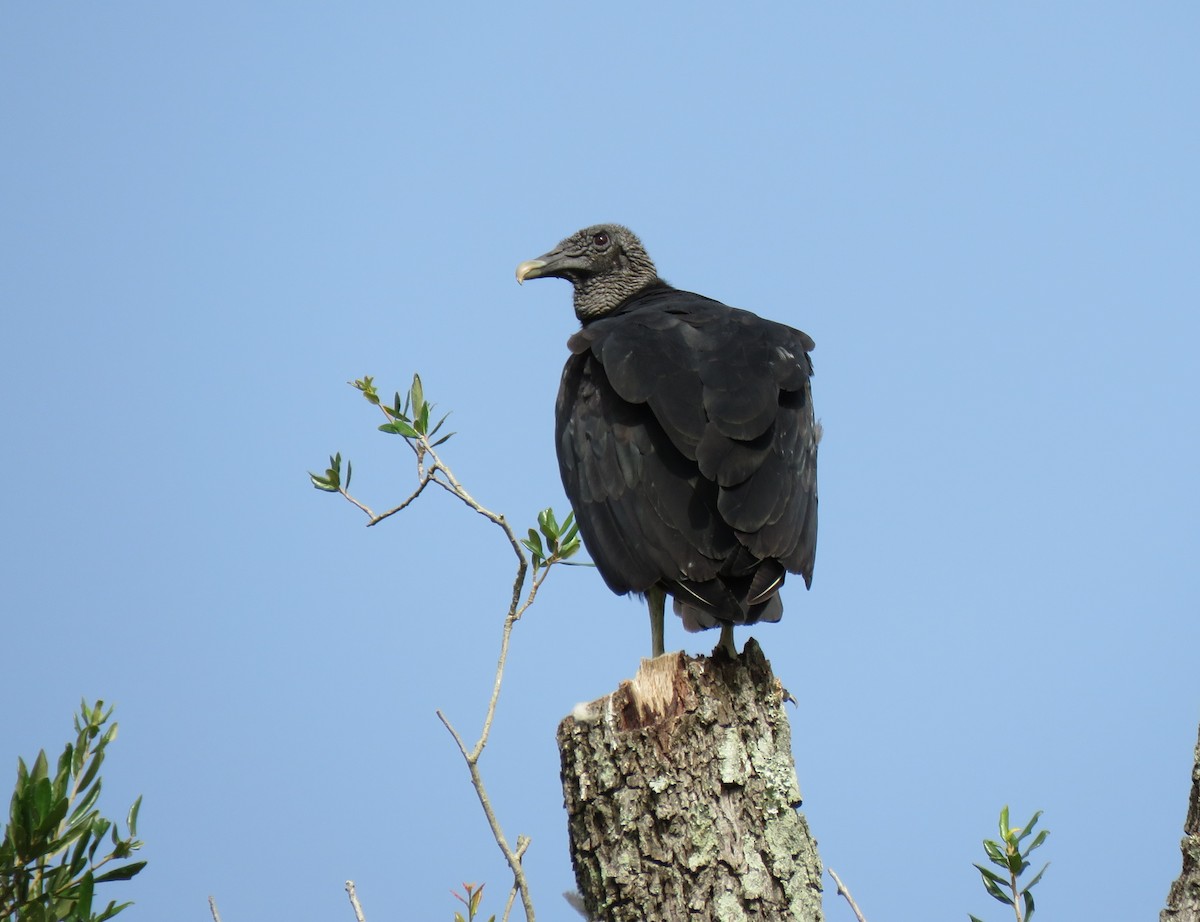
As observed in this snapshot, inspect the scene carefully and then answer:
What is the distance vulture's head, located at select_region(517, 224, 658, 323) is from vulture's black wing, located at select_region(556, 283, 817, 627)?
1.41 m

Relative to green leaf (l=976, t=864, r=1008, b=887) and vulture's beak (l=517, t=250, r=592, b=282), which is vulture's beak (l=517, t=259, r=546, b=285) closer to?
vulture's beak (l=517, t=250, r=592, b=282)

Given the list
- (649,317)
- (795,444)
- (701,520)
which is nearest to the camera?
(701,520)

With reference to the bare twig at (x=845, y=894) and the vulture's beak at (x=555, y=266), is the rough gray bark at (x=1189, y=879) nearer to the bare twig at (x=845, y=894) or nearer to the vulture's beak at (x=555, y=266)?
the bare twig at (x=845, y=894)

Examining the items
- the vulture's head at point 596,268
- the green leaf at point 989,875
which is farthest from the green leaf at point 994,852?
the vulture's head at point 596,268

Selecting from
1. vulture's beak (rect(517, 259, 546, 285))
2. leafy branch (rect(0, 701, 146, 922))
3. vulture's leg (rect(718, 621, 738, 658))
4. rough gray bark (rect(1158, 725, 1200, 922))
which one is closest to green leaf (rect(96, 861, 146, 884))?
leafy branch (rect(0, 701, 146, 922))

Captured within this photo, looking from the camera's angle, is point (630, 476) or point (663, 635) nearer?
point (630, 476)

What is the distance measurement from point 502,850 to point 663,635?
1.36 metres

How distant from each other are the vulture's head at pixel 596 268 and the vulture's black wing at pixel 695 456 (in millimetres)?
1411

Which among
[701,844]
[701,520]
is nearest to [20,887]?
[701,844]

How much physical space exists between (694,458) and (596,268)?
2246 millimetres

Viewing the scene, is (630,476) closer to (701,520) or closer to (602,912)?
(701,520)

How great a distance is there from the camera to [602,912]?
2852 millimetres

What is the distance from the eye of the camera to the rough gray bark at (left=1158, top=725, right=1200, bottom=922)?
2.29m

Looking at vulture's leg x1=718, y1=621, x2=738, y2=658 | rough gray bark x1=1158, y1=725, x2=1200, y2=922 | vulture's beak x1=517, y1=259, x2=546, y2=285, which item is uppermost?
vulture's beak x1=517, y1=259, x2=546, y2=285
